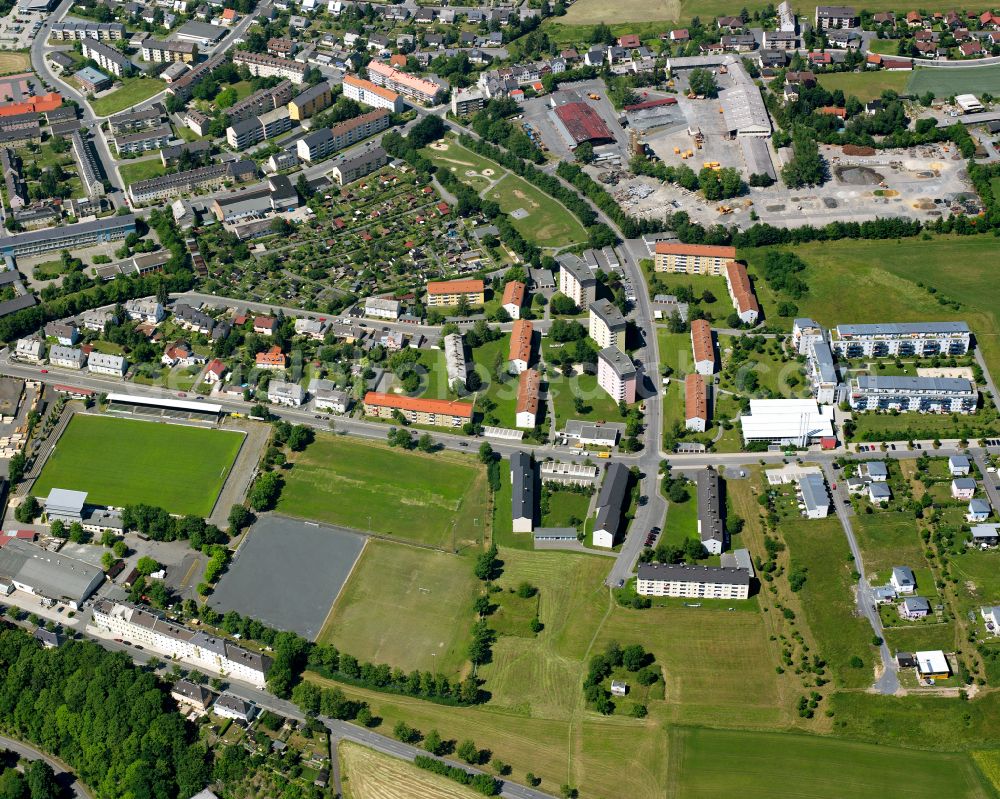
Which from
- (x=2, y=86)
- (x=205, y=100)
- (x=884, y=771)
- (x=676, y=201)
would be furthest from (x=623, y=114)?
(x=884, y=771)

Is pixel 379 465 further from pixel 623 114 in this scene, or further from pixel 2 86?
pixel 2 86

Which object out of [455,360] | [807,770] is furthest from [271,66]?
[807,770]

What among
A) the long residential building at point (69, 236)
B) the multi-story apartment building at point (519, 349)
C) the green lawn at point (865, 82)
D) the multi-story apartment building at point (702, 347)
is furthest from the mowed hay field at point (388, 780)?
the green lawn at point (865, 82)

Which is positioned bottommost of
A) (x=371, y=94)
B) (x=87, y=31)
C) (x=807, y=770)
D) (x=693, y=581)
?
(x=807, y=770)

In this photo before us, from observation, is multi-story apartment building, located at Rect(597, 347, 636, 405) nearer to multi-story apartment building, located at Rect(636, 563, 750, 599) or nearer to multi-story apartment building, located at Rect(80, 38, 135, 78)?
multi-story apartment building, located at Rect(636, 563, 750, 599)

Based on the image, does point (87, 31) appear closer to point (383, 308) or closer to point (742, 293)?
point (383, 308)

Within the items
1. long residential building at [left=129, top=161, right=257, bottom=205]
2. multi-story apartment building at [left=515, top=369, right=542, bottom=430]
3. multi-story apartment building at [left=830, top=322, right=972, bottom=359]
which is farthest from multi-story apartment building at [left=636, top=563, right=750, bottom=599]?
long residential building at [left=129, top=161, right=257, bottom=205]
